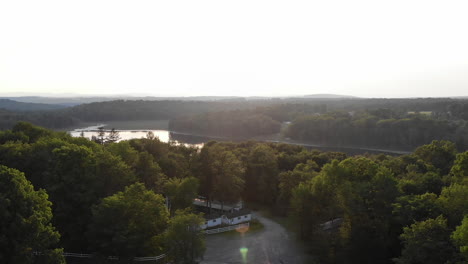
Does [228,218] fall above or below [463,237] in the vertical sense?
below

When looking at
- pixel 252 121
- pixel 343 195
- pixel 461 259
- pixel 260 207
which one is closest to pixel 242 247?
pixel 343 195

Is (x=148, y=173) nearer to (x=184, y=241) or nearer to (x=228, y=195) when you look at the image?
(x=228, y=195)

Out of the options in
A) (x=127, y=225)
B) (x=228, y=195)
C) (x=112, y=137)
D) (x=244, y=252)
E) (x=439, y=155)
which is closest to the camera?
(x=127, y=225)

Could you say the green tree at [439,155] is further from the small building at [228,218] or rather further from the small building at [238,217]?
the small building at [228,218]

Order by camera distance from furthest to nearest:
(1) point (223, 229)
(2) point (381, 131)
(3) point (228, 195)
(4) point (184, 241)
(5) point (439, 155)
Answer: (2) point (381, 131), (5) point (439, 155), (3) point (228, 195), (1) point (223, 229), (4) point (184, 241)

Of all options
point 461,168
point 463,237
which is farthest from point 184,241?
point 461,168

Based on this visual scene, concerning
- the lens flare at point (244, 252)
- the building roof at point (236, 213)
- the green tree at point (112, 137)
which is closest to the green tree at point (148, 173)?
the building roof at point (236, 213)

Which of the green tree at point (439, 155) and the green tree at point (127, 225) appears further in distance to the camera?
the green tree at point (439, 155)
